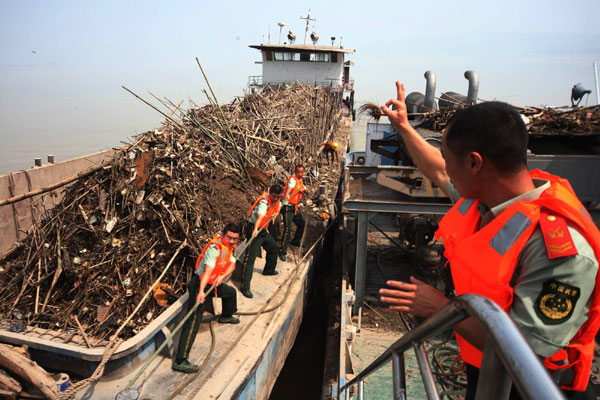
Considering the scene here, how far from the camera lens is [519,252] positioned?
1291 mm

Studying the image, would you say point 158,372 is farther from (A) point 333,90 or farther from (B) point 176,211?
(A) point 333,90

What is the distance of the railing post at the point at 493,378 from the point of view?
887 mm

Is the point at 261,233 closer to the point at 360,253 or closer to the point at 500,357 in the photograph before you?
the point at 360,253

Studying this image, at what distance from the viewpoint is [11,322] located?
4.70m

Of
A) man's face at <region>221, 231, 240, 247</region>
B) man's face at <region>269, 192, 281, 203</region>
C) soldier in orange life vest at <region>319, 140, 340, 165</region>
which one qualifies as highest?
soldier in orange life vest at <region>319, 140, 340, 165</region>

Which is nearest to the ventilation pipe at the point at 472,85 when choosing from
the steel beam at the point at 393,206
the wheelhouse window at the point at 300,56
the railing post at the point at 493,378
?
the steel beam at the point at 393,206

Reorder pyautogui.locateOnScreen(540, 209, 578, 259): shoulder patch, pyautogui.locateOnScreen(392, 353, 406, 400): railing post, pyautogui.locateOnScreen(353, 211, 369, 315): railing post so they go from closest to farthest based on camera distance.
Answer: pyautogui.locateOnScreen(540, 209, 578, 259): shoulder patch, pyautogui.locateOnScreen(392, 353, 406, 400): railing post, pyautogui.locateOnScreen(353, 211, 369, 315): railing post

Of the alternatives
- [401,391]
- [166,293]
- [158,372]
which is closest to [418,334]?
[401,391]

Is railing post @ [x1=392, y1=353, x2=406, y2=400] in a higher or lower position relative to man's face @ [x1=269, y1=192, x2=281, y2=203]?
lower

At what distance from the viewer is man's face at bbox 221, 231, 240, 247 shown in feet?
15.1

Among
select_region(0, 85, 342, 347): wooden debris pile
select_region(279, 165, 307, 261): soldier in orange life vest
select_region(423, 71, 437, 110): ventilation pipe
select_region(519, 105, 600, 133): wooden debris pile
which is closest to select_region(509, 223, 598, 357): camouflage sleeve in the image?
select_region(0, 85, 342, 347): wooden debris pile

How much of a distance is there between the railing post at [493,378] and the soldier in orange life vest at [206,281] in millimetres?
3784

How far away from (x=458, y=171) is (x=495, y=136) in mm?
174

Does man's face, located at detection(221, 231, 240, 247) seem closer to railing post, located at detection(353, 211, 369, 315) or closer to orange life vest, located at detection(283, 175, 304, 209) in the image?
railing post, located at detection(353, 211, 369, 315)
